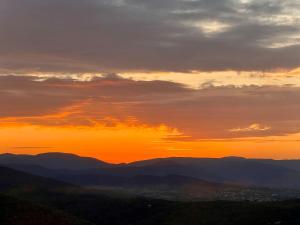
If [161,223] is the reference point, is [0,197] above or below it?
above

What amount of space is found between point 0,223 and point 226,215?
97.4m

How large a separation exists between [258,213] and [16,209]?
89.8 meters

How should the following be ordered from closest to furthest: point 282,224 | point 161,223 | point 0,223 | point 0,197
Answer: point 0,223 → point 0,197 → point 282,224 → point 161,223

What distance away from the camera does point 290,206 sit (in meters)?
185

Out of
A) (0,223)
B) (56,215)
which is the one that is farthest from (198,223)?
(0,223)

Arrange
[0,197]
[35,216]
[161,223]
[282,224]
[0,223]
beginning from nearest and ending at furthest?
[0,223]
[35,216]
[0,197]
[282,224]
[161,223]

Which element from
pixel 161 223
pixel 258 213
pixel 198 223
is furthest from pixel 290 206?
pixel 161 223

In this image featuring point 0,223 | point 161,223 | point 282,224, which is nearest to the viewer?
point 0,223

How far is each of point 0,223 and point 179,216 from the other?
9735 centimetres

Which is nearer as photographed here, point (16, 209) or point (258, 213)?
point (16, 209)

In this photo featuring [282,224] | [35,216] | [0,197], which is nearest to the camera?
[35,216]

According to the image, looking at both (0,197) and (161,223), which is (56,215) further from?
(161,223)

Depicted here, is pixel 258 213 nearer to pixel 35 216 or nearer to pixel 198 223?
pixel 198 223

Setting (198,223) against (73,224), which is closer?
(73,224)
